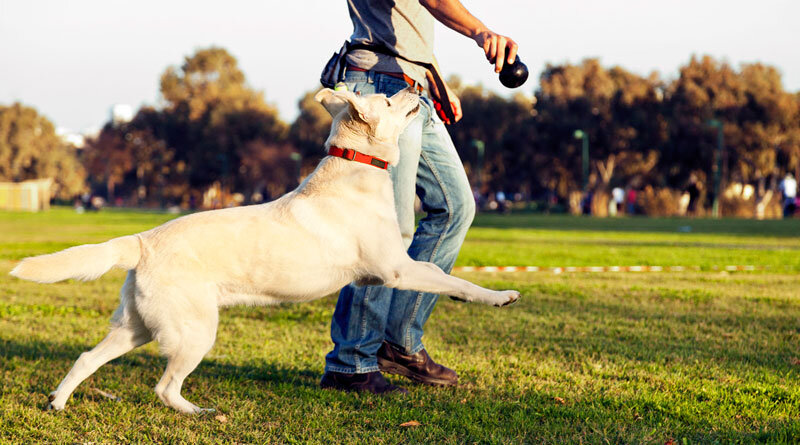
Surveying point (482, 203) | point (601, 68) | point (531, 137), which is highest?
point (601, 68)

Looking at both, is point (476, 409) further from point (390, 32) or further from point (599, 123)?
point (599, 123)

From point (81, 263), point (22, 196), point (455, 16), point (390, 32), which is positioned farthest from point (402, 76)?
point (22, 196)

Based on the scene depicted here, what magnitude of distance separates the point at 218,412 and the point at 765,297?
20.3 feet

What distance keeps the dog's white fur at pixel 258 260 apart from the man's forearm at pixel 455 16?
0.55m

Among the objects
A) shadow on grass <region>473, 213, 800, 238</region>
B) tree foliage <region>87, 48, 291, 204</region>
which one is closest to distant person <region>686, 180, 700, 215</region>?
shadow on grass <region>473, 213, 800, 238</region>

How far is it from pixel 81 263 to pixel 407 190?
1659 mm

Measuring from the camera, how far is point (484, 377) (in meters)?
4.46

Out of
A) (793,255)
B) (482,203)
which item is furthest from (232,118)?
(793,255)

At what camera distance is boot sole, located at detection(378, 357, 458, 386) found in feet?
14.2

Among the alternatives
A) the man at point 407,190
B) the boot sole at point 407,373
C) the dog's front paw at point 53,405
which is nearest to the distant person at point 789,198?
the man at point 407,190

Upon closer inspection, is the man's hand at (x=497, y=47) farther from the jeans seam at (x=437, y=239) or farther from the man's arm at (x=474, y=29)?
the jeans seam at (x=437, y=239)

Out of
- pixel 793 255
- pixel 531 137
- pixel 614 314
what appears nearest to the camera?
pixel 614 314

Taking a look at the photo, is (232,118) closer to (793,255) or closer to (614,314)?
(793,255)

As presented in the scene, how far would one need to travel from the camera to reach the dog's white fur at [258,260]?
3.50m
